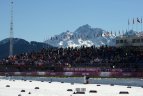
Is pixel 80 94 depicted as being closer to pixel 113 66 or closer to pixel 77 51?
pixel 113 66

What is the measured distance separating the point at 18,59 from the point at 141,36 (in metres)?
39.6

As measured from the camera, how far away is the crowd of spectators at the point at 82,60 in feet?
339

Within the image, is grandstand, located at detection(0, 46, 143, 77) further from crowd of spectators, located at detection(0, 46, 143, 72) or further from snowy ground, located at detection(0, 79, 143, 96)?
snowy ground, located at detection(0, 79, 143, 96)

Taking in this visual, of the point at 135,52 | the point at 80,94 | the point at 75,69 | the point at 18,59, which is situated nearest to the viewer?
the point at 80,94

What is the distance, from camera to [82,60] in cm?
11219

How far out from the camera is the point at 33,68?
119188 mm

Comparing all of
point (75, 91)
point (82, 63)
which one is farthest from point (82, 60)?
point (75, 91)

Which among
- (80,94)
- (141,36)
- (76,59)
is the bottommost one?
(80,94)

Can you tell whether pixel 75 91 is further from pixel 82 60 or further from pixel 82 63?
pixel 82 60

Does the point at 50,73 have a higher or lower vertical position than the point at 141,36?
lower

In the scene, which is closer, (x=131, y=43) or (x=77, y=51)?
(x=77, y=51)

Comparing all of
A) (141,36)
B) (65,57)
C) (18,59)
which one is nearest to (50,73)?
(65,57)

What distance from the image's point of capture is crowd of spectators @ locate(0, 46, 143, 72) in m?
103

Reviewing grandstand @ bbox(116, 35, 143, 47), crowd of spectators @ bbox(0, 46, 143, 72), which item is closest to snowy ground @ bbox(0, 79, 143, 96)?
crowd of spectators @ bbox(0, 46, 143, 72)
